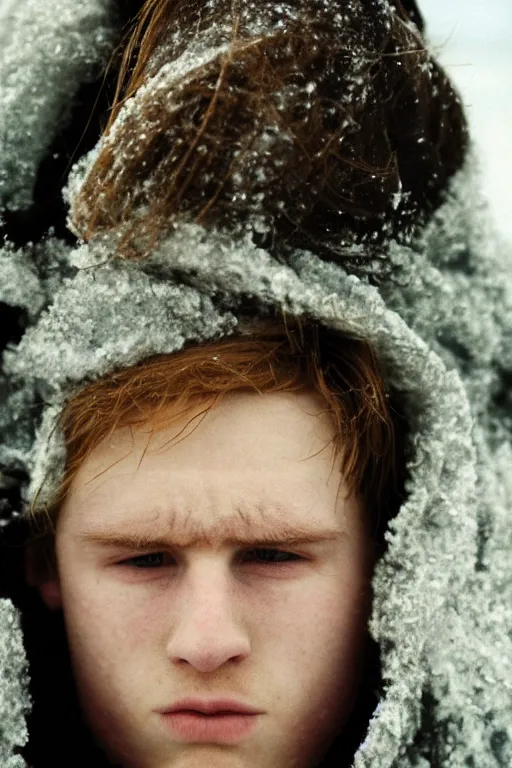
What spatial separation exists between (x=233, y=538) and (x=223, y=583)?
1.7 inches

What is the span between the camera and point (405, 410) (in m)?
0.83

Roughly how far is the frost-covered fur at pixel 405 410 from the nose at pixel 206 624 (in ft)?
0.43

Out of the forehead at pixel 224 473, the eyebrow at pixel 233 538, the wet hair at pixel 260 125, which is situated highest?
the wet hair at pixel 260 125

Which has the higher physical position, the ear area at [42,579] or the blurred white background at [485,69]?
the blurred white background at [485,69]

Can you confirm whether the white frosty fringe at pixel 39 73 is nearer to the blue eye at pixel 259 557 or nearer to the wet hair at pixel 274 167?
the wet hair at pixel 274 167

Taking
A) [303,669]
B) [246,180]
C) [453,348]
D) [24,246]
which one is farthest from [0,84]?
[303,669]

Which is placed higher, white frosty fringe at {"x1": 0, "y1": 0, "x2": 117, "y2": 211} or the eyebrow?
white frosty fringe at {"x1": 0, "y1": 0, "x2": 117, "y2": 211}

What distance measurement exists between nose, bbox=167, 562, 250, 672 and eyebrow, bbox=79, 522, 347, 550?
0.09ft

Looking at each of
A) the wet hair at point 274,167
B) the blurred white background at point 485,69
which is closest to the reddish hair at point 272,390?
→ the wet hair at point 274,167

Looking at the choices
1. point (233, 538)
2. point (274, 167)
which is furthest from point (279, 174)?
point (233, 538)

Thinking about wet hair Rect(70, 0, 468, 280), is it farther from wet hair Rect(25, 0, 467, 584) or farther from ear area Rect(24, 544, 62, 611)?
ear area Rect(24, 544, 62, 611)

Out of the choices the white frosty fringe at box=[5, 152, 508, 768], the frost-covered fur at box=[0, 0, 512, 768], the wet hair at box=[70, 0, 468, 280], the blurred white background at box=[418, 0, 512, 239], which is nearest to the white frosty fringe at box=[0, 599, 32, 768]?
the frost-covered fur at box=[0, 0, 512, 768]

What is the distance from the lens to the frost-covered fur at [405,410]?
774 mm

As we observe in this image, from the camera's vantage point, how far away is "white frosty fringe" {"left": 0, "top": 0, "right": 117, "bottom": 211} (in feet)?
2.66
